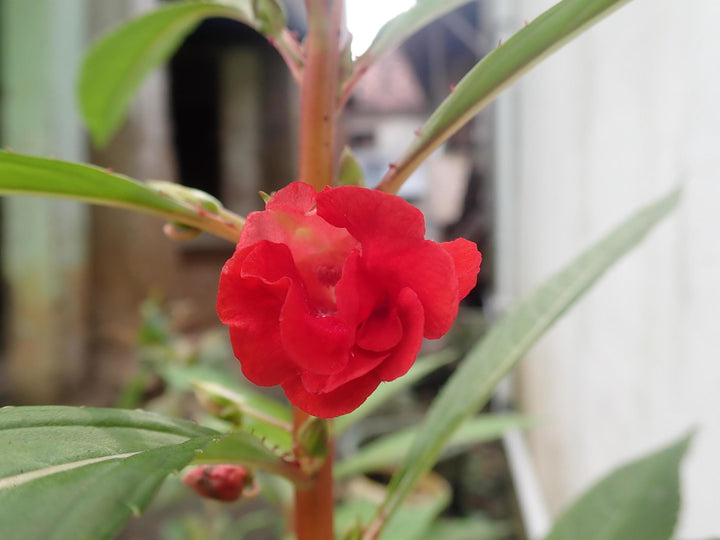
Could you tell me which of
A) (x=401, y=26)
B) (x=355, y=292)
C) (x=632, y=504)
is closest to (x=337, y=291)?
(x=355, y=292)

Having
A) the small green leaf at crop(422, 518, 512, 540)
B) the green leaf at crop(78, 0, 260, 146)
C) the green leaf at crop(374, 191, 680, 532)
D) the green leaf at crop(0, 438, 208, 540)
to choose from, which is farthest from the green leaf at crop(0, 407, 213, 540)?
the small green leaf at crop(422, 518, 512, 540)

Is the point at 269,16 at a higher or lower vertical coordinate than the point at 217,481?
higher

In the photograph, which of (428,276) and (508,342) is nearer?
(428,276)

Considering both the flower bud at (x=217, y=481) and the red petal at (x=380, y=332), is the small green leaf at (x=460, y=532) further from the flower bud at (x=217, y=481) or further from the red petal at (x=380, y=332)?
the red petal at (x=380, y=332)

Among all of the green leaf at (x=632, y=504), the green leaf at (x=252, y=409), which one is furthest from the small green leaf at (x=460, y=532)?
the green leaf at (x=632, y=504)

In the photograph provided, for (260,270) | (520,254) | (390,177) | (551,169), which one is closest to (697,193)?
(390,177)

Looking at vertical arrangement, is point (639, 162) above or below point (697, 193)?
above

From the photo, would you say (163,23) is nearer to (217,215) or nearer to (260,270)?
(217,215)

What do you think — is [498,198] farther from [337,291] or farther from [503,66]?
[337,291]
